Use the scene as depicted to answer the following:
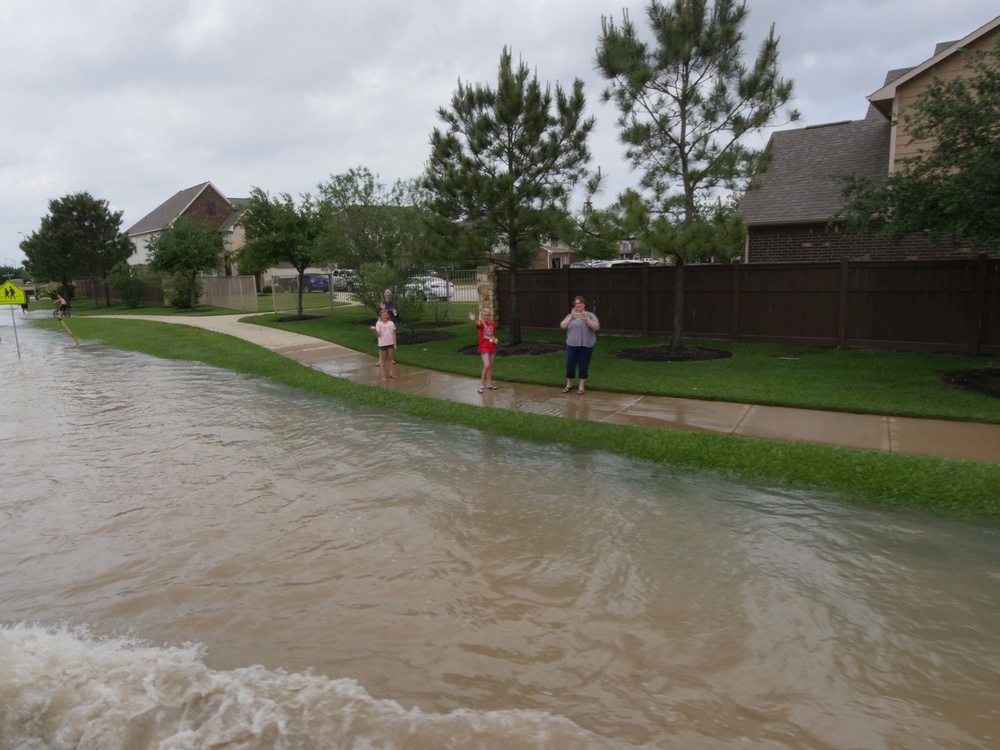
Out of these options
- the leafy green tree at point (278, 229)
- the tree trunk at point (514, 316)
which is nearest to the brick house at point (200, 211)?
the leafy green tree at point (278, 229)

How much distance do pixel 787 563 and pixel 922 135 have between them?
7997mm

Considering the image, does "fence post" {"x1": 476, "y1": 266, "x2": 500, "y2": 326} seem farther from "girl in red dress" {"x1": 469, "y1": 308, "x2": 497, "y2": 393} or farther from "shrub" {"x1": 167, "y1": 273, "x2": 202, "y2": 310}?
"shrub" {"x1": 167, "y1": 273, "x2": 202, "y2": 310}

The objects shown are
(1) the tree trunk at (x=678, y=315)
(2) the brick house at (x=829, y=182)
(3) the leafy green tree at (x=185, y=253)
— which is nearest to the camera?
(1) the tree trunk at (x=678, y=315)

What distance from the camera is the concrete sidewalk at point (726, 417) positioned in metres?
7.04

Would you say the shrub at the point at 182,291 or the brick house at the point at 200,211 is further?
the brick house at the point at 200,211

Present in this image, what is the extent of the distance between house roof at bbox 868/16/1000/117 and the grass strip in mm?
9482

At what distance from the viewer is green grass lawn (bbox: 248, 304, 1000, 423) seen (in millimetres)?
8555

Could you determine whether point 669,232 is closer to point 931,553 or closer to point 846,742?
point 931,553

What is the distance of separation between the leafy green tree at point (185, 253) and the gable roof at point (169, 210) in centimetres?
1789

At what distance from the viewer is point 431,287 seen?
805 inches

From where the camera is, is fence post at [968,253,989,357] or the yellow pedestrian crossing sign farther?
the yellow pedestrian crossing sign

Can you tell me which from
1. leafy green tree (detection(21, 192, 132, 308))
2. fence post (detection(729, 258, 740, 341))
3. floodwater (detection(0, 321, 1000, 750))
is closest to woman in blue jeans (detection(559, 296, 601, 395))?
floodwater (detection(0, 321, 1000, 750))

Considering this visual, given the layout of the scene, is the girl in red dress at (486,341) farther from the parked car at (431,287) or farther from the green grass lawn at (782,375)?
the parked car at (431,287)

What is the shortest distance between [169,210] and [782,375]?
2249 inches
